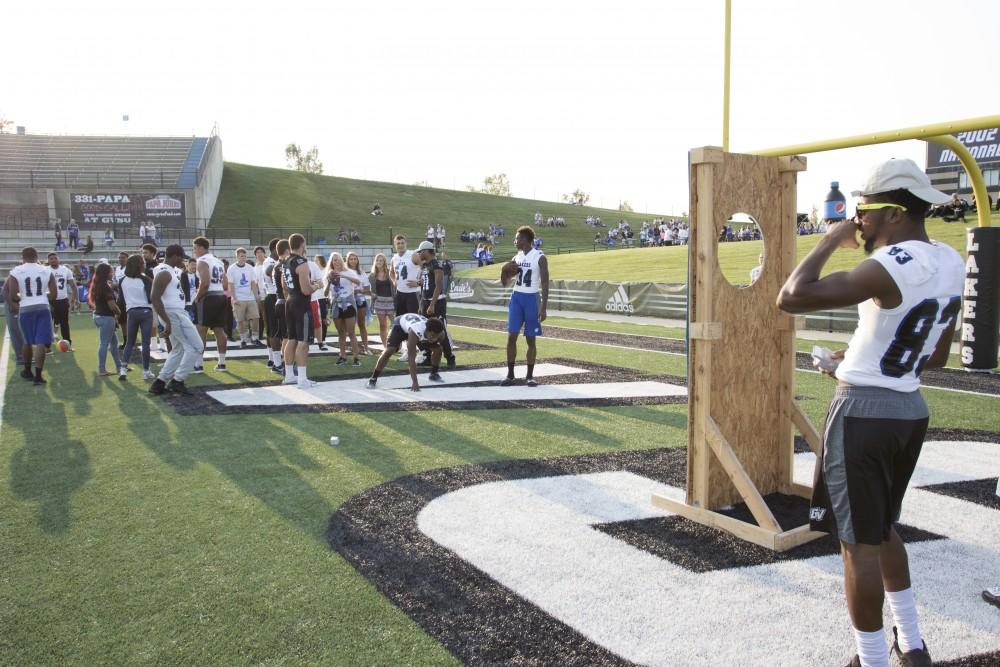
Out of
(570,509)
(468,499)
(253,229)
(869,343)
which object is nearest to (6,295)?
(468,499)

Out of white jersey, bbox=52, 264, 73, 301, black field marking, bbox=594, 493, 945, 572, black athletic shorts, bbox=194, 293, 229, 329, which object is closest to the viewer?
black field marking, bbox=594, 493, 945, 572

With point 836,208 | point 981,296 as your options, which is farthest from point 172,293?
point 981,296

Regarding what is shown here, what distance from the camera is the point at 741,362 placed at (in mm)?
4805

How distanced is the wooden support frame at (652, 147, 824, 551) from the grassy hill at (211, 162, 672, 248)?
47.3m

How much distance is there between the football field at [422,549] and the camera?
3219 mm

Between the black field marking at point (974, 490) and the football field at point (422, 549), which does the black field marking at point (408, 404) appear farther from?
the black field marking at point (974, 490)

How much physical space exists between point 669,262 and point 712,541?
92.9 ft

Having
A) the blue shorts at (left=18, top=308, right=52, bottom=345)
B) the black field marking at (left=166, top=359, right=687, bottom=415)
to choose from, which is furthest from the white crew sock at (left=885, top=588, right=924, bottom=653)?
the blue shorts at (left=18, top=308, right=52, bottom=345)

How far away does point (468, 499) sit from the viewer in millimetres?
5164

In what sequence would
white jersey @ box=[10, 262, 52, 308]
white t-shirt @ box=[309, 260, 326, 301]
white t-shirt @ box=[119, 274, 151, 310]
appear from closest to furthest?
white t-shirt @ box=[119, 274, 151, 310] < white jersey @ box=[10, 262, 52, 308] < white t-shirt @ box=[309, 260, 326, 301]

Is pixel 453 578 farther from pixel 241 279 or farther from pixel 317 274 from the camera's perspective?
pixel 241 279

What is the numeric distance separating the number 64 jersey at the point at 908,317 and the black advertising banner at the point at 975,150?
3614cm

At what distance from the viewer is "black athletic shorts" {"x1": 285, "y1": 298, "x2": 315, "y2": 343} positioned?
9453mm

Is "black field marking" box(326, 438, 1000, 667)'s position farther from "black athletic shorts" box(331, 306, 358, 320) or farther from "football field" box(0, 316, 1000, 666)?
"black athletic shorts" box(331, 306, 358, 320)
